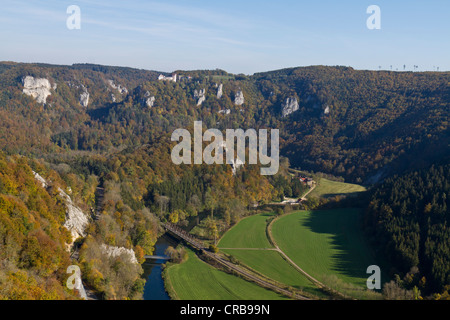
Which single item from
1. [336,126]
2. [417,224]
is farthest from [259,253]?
[336,126]

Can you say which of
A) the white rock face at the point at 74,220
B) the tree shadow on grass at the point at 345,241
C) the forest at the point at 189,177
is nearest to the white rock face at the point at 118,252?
the forest at the point at 189,177

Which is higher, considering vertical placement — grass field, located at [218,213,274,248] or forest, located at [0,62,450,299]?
forest, located at [0,62,450,299]

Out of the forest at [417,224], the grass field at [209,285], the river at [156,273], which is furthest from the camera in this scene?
the forest at [417,224]

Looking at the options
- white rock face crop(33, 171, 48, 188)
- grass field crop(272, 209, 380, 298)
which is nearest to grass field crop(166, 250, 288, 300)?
grass field crop(272, 209, 380, 298)

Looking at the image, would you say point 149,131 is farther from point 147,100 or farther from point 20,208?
point 20,208

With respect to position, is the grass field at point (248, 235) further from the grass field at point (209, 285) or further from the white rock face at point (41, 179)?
the white rock face at point (41, 179)

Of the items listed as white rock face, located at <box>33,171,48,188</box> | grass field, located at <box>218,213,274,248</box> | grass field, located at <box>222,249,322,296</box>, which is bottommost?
grass field, located at <box>222,249,322,296</box>

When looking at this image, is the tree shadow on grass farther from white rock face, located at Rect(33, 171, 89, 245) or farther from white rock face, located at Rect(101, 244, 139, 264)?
white rock face, located at Rect(33, 171, 89, 245)
